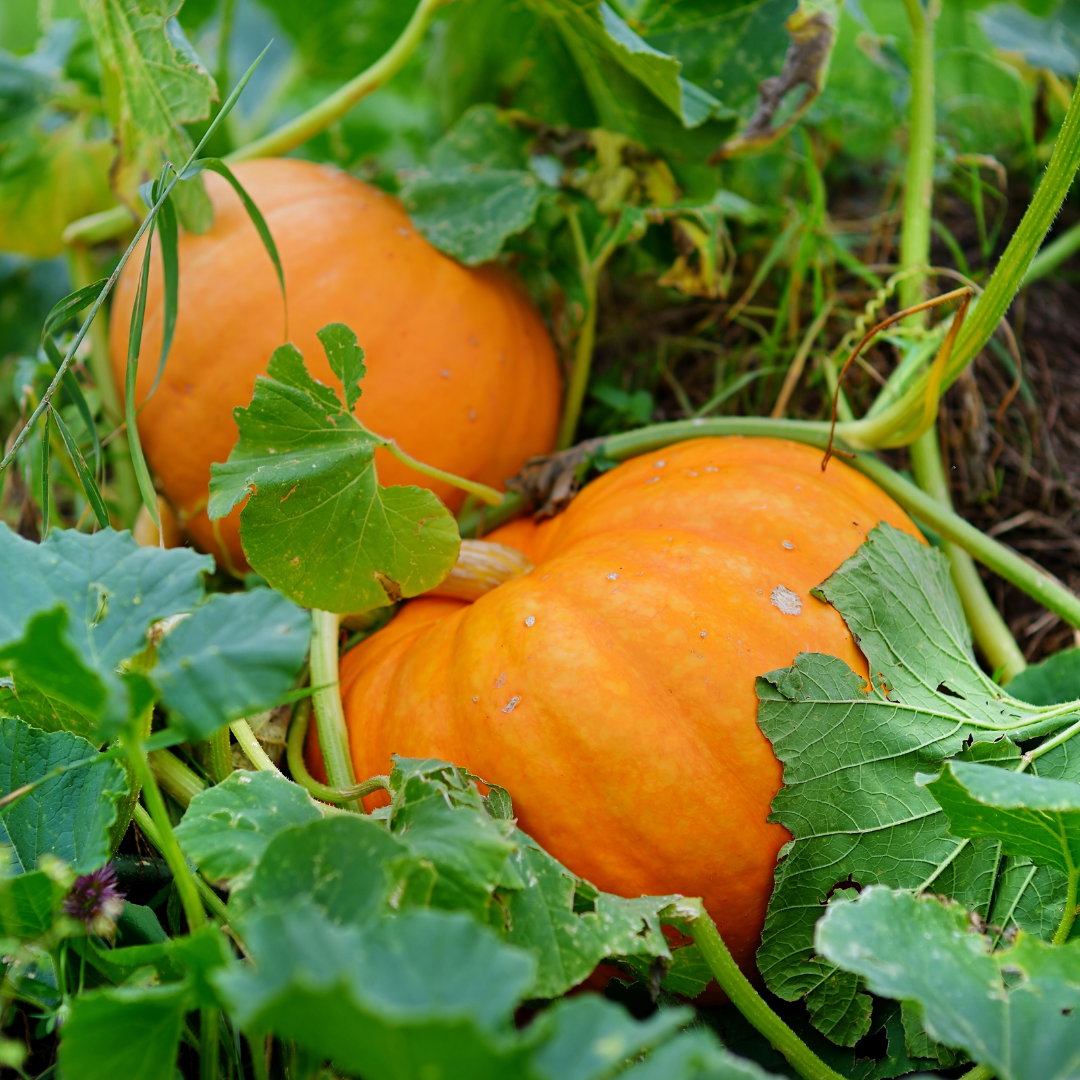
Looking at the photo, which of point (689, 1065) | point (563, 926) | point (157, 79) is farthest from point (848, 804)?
point (157, 79)

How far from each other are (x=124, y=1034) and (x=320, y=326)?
924mm

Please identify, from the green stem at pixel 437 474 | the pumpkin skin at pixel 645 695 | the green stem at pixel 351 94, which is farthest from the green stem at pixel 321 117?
the pumpkin skin at pixel 645 695

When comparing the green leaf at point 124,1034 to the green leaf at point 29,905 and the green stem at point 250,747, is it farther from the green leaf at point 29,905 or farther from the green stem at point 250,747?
the green stem at point 250,747

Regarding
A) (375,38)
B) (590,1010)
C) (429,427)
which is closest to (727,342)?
(429,427)

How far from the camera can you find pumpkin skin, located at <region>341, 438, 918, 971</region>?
0.94 meters

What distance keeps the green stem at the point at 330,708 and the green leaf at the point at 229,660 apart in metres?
0.38

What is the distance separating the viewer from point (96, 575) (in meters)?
0.69

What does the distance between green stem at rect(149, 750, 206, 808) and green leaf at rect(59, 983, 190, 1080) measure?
1.14ft

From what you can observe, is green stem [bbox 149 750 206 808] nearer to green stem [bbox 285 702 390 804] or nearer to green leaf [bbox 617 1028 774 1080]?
green stem [bbox 285 702 390 804]

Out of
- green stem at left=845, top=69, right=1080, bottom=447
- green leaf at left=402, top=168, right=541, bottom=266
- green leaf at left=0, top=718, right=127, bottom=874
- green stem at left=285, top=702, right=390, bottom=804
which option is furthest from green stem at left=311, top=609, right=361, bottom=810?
green stem at left=845, top=69, right=1080, bottom=447

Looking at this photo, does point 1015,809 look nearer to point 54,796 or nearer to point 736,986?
point 736,986

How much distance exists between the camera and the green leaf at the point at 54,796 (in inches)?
31.9

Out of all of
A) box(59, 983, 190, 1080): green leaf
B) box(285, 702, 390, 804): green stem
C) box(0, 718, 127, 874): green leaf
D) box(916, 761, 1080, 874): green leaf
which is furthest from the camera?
box(285, 702, 390, 804): green stem

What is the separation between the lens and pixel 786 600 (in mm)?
1008
